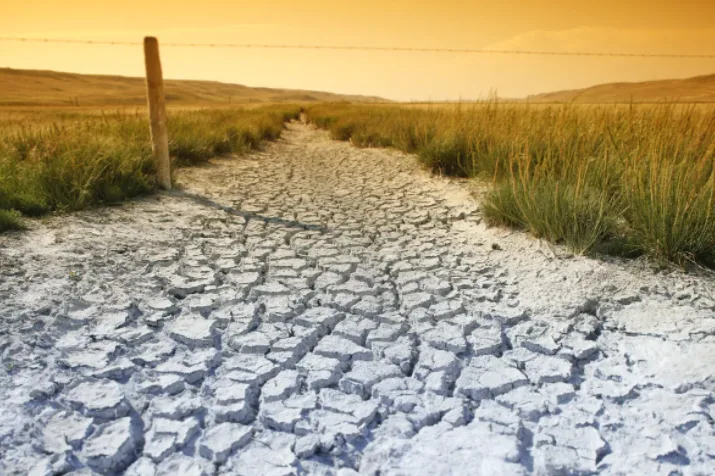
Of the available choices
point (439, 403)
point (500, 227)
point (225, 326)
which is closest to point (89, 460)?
point (225, 326)

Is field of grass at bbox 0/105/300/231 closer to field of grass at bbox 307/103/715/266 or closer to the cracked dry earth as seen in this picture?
the cracked dry earth

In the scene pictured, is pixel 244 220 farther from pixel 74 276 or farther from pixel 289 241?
pixel 74 276

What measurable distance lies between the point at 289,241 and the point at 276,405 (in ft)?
6.84

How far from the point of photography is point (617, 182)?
12.3ft

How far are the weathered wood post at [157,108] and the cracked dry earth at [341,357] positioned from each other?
128 cm

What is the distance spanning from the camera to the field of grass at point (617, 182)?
2.87 metres

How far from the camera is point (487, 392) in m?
1.97

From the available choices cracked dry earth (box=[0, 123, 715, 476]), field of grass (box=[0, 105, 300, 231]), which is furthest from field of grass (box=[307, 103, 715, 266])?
field of grass (box=[0, 105, 300, 231])

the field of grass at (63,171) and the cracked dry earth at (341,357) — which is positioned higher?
the field of grass at (63,171)

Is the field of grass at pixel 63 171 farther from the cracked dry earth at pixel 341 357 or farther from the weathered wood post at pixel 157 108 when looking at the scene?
the cracked dry earth at pixel 341 357

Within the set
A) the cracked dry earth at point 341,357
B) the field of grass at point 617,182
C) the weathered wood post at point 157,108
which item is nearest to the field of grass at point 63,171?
the weathered wood post at point 157,108

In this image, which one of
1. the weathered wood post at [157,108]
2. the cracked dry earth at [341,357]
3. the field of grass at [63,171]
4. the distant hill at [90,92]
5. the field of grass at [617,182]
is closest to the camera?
the cracked dry earth at [341,357]

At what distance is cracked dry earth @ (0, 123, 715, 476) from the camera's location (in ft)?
5.30

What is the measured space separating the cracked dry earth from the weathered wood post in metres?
1.28
